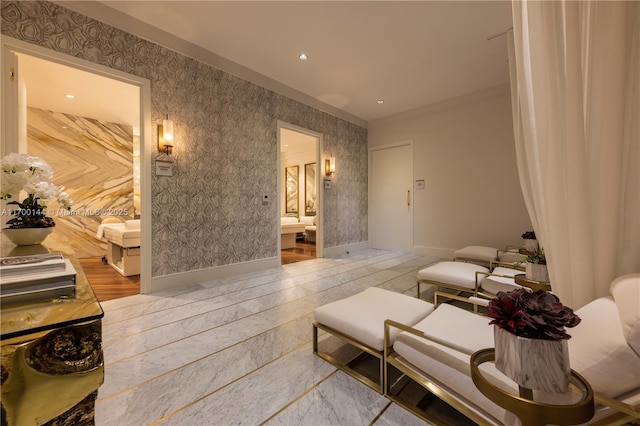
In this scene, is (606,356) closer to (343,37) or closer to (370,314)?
(370,314)

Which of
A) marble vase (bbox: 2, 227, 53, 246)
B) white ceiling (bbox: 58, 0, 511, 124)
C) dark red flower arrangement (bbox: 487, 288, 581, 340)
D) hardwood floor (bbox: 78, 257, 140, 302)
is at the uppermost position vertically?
white ceiling (bbox: 58, 0, 511, 124)

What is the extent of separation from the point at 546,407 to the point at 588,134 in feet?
3.41

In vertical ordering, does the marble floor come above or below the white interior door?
below

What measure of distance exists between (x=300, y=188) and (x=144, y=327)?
6.33m

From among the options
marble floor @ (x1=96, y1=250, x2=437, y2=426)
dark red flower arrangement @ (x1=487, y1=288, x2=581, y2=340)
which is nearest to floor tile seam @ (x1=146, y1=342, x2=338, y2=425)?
marble floor @ (x1=96, y1=250, x2=437, y2=426)

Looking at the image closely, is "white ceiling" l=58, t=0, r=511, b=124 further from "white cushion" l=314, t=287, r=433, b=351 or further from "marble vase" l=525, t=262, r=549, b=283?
"white cushion" l=314, t=287, r=433, b=351

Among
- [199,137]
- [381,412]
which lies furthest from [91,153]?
[381,412]

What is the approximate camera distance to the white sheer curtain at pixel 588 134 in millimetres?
931

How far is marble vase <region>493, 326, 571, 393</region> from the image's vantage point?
0.64 meters

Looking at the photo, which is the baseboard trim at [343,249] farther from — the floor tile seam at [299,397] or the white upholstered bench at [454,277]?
the floor tile seam at [299,397]

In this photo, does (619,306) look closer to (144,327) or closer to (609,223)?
(609,223)

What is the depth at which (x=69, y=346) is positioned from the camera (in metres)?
0.58

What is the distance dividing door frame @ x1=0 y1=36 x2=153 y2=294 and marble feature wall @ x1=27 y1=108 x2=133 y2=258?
3326 millimetres

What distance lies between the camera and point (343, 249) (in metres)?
5.09
